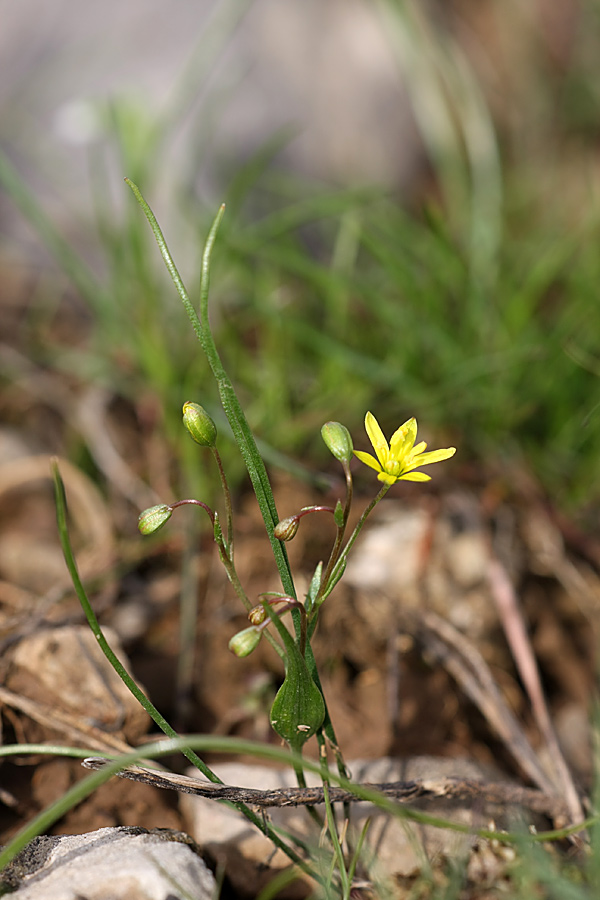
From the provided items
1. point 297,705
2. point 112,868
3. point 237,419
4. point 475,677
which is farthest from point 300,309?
point 112,868

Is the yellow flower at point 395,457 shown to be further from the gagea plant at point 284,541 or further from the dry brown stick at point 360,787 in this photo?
the dry brown stick at point 360,787

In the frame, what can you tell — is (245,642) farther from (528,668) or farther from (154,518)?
(528,668)

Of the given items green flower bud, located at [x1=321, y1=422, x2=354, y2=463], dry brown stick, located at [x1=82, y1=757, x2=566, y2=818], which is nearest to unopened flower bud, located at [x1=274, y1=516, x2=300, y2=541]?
green flower bud, located at [x1=321, y1=422, x2=354, y2=463]

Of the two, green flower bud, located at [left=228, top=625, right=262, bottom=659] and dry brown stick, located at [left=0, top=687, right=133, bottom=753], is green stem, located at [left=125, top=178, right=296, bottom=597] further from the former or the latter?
dry brown stick, located at [left=0, top=687, right=133, bottom=753]

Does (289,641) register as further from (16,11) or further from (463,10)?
(463,10)

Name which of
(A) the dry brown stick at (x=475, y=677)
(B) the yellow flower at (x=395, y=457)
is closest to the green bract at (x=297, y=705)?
(B) the yellow flower at (x=395, y=457)

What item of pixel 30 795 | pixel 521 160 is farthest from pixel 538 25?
pixel 30 795
